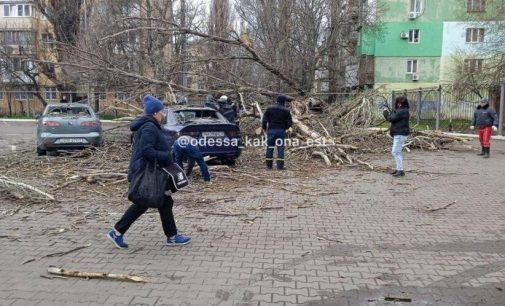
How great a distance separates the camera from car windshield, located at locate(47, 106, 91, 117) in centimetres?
1352

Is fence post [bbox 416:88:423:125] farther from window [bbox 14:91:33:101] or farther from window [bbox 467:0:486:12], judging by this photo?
window [bbox 14:91:33:101]

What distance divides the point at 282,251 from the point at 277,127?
5923 mm

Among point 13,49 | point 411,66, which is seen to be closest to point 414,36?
point 411,66

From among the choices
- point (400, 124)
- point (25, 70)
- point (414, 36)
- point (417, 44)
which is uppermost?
point (414, 36)

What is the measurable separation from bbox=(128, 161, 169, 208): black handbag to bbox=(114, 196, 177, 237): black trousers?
18 centimetres

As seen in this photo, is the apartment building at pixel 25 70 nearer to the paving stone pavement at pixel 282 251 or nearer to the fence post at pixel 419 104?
the fence post at pixel 419 104

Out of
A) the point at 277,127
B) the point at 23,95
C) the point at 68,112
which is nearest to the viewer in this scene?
the point at 277,127

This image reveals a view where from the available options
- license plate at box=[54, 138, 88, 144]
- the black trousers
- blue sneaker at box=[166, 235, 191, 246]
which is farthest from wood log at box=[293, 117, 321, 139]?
the black trousers

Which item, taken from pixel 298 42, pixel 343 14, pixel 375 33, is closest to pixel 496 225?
pixel 298 42

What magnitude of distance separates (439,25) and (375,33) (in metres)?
8.18

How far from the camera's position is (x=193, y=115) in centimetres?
1099

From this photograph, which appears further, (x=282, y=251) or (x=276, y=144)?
(x=276, y=144)

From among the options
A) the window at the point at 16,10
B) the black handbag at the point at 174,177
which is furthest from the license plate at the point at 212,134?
the window at the point at 16,10

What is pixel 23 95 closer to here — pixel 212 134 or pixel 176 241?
pixel 212 134
